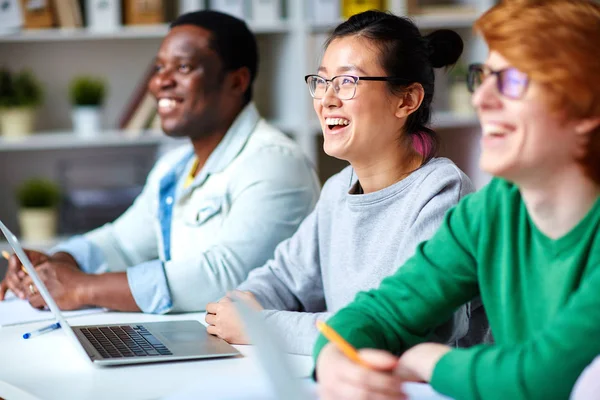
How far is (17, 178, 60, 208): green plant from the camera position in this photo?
11.2 feet

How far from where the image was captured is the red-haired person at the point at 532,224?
3.28ft

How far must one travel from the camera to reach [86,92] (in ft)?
11.2

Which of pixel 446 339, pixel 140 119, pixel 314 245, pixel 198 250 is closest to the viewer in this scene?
pixel 446 339

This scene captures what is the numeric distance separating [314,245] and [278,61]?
204 cm

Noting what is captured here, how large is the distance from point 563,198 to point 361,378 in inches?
13.0

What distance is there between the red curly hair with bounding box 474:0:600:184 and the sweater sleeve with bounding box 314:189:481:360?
0.24 metres

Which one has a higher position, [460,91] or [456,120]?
[460,91]

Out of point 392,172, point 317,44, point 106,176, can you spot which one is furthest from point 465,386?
point 106,176

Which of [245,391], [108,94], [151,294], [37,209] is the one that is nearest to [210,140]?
[151,294]

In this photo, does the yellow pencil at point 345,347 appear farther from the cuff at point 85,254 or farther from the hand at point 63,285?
the cuff at point 85,254

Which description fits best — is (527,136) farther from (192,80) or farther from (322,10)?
(322,10)

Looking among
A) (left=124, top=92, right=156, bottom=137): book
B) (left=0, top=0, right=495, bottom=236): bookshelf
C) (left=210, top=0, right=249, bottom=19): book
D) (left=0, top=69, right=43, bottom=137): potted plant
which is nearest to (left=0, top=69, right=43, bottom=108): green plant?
(left=0, top=69, right=43, bottom=137): potted plant

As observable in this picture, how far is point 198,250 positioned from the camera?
206cm

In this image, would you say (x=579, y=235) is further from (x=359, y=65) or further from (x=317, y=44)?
(x=317, y=44)
